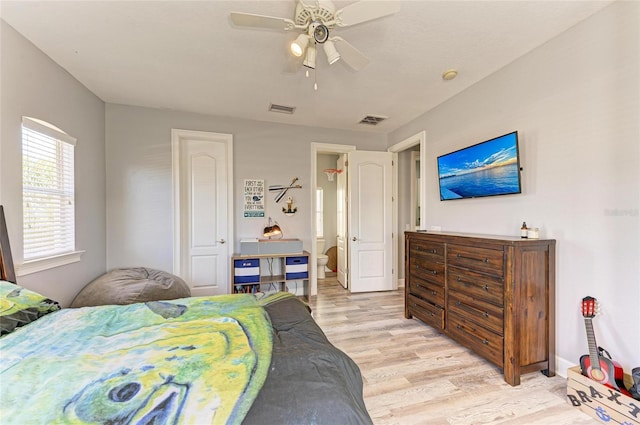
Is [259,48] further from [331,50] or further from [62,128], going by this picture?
[62,128]

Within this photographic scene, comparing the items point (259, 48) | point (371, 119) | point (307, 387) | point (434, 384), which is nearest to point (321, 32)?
point (259, 48)

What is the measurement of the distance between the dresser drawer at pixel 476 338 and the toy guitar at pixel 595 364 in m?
0.48

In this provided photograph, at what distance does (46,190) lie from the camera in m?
2.34

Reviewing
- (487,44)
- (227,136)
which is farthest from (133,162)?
(487,44)

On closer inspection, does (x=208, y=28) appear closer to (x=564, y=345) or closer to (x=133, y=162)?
(x=133, y=162)

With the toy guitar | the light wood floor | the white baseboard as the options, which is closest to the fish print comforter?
the light wood floor

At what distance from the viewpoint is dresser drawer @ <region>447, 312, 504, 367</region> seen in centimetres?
210

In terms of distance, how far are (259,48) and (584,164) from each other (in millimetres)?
2708

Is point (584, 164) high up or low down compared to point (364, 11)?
down

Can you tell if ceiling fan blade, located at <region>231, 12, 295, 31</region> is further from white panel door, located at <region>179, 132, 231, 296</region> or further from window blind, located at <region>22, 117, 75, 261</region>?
white panel door, located at <region>179, 132, 231, 296</region>

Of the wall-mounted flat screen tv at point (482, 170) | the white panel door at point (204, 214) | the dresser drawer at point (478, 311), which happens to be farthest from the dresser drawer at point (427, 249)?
the white panel door at point (204, 214)

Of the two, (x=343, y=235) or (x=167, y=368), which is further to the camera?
(x=343, y=235)

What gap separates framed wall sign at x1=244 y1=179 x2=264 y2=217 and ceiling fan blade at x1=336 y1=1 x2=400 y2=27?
8.94 feet

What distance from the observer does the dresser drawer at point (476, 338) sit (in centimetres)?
210
